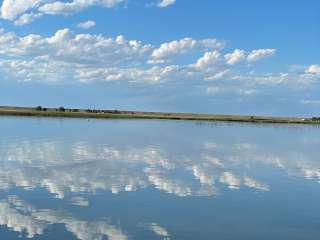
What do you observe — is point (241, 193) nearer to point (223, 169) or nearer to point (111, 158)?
point (223, 169)

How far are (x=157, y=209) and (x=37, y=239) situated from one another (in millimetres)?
5810

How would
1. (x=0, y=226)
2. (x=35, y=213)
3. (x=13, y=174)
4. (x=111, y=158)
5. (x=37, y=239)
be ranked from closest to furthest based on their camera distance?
(x=37, y=239), (x=0, y=226), (x=35, y=213), (x=13, y=174), (x=111, y=158)

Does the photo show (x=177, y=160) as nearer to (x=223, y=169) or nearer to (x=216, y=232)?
(x=223, y=169)

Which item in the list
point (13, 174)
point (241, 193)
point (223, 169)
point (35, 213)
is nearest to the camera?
point (35, 213)

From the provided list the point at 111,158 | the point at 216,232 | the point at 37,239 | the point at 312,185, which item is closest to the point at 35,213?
the point at 37,239

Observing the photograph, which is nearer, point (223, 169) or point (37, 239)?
point (37, 239)

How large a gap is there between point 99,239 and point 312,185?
15.8 m

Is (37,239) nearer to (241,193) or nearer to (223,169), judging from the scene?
(241,193)

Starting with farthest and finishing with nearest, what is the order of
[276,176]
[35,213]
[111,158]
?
[111,158] → [276,176] → [35,213]

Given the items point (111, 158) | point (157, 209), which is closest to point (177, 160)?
point (111, 158)

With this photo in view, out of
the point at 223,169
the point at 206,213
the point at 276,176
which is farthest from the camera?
the point at 223,169

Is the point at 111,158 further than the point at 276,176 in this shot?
Yes

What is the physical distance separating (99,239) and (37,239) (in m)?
1.70

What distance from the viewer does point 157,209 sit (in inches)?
749
